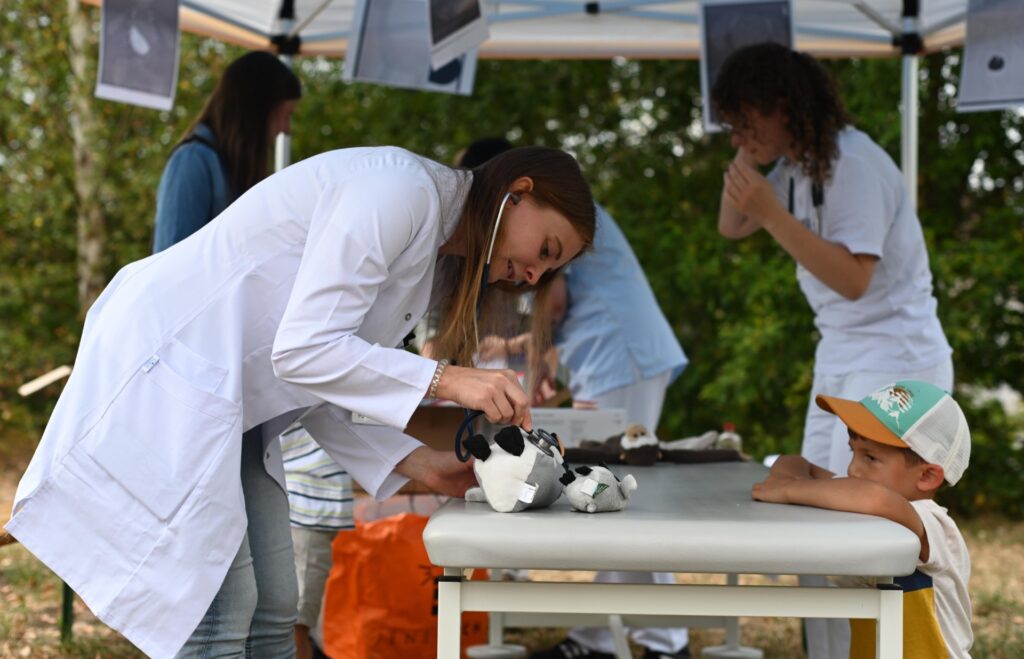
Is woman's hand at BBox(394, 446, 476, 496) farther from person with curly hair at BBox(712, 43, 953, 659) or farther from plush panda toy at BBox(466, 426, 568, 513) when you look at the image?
person with curly hair at BBox(712, 43, 953, 659)

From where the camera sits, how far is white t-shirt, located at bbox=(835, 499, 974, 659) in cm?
179

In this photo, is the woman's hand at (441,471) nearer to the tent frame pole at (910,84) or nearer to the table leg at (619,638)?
the table leg at (619,638)

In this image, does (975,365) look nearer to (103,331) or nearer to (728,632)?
(728,632)

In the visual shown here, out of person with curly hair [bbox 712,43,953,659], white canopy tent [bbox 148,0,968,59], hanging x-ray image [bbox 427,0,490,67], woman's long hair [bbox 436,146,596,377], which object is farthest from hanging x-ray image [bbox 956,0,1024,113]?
woman's long hair [bbox 436,146,596,377]

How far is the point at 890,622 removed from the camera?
1.53 m

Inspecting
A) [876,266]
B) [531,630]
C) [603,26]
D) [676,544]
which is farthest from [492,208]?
[603,26]

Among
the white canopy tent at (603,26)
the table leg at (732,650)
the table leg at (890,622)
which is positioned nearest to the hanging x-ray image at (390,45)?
the white canopy tent at (603,26)

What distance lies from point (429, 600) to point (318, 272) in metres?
1.76

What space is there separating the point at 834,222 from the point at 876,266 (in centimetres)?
15

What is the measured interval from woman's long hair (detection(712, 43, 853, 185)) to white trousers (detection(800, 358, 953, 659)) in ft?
1.45

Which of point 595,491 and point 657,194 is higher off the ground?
point 657,194

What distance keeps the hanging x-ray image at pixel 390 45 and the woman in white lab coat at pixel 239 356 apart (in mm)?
2086

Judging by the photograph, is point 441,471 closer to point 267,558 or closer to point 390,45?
point 267,558

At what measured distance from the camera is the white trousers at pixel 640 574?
11.4ft
